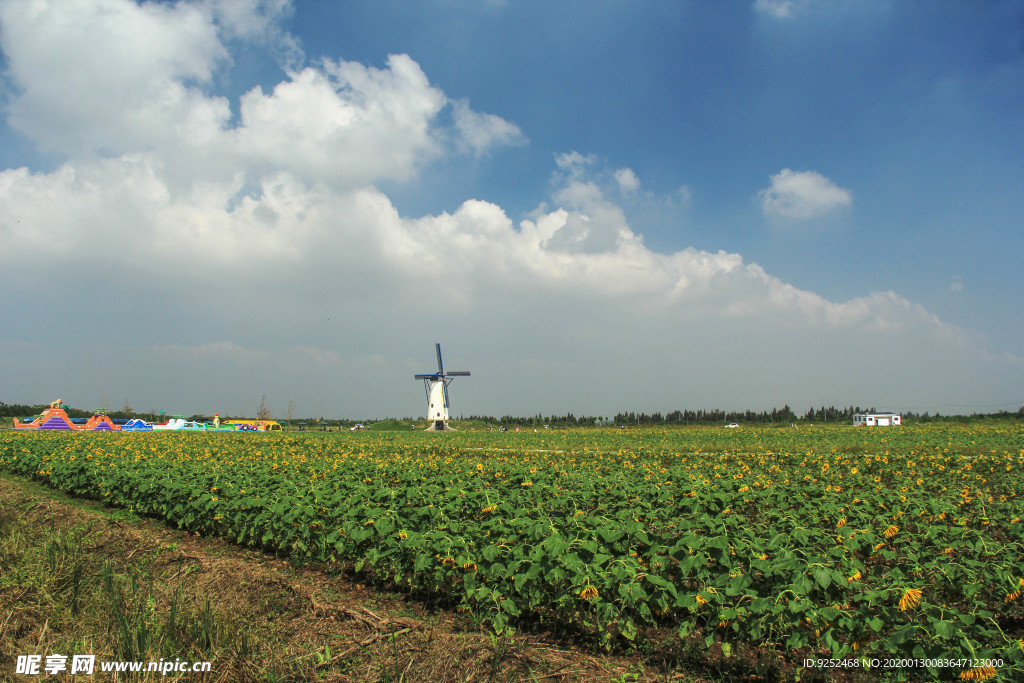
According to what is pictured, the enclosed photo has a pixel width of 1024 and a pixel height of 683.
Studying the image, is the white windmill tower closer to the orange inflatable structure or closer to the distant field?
the orange inflatable structure

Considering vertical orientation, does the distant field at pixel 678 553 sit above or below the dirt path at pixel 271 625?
above

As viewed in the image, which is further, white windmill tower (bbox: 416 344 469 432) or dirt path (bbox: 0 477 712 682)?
white windmill tower (bbox: 416 344 469 432)

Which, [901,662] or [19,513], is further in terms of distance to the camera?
[19,513]

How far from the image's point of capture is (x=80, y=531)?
8.47 metres

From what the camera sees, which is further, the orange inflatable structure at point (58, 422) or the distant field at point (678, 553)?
the orange inflatable structure at point (58, 422)

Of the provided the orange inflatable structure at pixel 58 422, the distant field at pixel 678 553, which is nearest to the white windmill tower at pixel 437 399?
the orange inflatable structure at pixel 58 422

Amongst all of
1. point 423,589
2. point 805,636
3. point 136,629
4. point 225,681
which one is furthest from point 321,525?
point 805,636

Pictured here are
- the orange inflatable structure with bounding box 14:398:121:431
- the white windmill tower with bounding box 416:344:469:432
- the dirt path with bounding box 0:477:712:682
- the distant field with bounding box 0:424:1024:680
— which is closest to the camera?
the distant field with bounding box 0:424:1024:680

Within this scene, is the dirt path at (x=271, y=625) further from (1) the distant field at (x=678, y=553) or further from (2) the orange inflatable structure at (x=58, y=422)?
(2) the orange inflatable structure at (x=58, y=422)

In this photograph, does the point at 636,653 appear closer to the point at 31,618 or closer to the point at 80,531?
the point at 31,618

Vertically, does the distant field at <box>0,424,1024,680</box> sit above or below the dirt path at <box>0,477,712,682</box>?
above

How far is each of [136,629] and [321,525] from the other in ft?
8.83

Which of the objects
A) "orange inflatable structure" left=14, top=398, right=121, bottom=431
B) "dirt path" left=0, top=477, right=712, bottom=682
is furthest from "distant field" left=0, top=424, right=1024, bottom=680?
"orange inflatable structure" left=14, top=398, right=121, bottom=431

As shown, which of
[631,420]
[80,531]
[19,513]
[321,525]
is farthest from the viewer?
[631,420]
